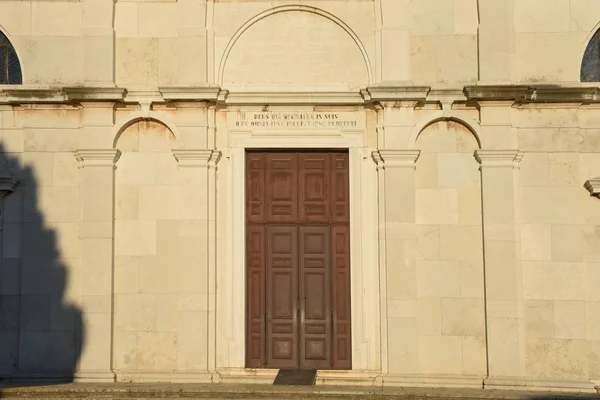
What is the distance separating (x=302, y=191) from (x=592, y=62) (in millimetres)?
6021

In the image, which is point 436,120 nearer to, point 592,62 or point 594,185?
point 594,185

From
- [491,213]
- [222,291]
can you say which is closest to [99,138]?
[222,291]

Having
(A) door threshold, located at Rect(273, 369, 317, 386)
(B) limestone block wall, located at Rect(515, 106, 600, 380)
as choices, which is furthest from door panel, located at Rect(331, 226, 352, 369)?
(B) limestone block wall, located at Rect(515, 106, 600, 380)

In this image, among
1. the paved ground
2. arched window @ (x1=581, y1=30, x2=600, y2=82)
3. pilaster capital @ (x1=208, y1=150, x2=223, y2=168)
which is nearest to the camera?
the paved ground

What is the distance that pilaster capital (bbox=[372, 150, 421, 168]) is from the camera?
1612 centimetres

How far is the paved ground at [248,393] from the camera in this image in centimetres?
1468

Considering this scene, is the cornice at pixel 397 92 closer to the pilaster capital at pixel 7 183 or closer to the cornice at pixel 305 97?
the cornice at pixel 305 97

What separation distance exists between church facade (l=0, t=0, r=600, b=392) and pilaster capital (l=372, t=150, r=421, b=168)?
41 mm

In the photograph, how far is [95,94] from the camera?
1606cm

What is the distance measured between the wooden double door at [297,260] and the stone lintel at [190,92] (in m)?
1.39

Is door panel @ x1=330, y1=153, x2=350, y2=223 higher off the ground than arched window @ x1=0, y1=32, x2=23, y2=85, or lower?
lower

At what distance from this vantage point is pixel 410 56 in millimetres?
16391

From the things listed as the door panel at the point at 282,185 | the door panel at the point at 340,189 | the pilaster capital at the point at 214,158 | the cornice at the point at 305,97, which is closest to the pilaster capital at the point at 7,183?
the pilaster capital at the point at 214,158

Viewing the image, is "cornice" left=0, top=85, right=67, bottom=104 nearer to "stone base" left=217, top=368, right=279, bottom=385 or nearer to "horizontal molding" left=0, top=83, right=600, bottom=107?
"horizontal molding" left=0, top=83, right=600, bottom=107
